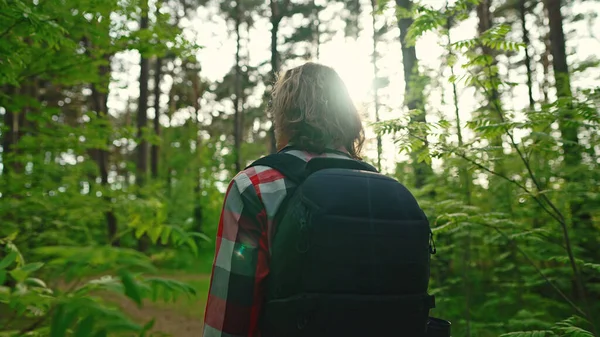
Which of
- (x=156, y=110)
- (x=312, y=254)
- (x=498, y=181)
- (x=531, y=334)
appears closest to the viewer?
(x=312, y=254)

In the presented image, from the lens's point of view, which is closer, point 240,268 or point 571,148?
point 240,268

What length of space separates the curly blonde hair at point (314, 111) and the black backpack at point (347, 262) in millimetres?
305

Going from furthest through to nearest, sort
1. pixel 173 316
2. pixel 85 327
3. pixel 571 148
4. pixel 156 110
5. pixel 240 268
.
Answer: pixel 156 110
pixel 173 316
pixel 571 148
pixel 240 268
pixel 85 327

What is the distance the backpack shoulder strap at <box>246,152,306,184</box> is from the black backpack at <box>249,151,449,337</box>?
95 mm

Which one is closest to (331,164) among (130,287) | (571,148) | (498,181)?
(130,287)

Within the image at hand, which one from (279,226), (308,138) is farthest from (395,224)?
(308,138)

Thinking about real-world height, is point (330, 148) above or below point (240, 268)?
above

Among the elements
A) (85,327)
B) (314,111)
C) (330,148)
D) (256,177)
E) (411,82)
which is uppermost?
(411,82)

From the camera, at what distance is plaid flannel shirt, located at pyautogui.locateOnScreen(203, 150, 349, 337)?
1481 mm

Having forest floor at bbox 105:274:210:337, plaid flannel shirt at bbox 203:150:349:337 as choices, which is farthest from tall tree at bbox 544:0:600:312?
forest floor at bbox 105:274:210:337

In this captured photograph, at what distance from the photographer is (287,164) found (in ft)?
5.24

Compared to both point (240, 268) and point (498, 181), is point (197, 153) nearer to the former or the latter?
point (498, 181)

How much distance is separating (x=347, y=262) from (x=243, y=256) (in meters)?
0.38

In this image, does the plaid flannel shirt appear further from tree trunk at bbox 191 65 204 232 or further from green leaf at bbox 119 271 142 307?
tree trunk at bbox 191 65 204 232
